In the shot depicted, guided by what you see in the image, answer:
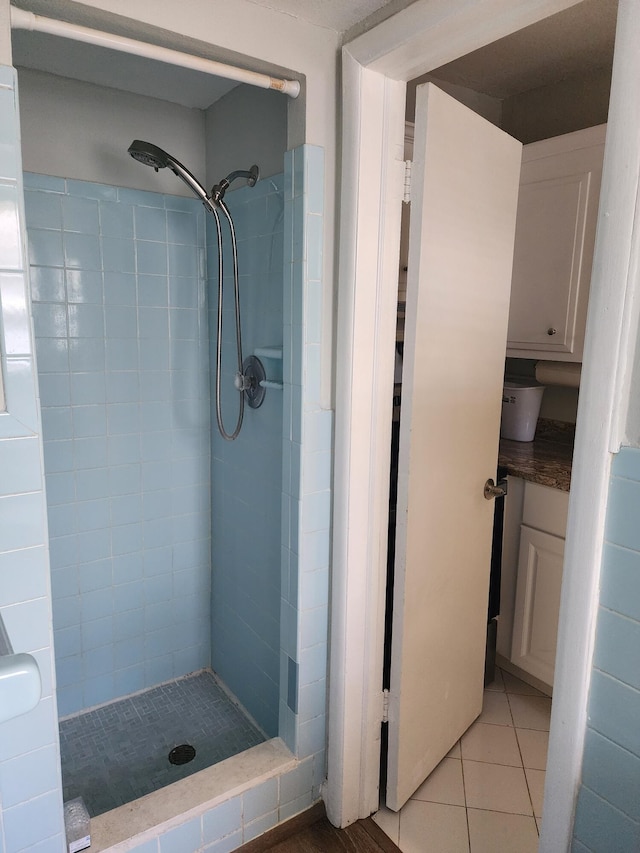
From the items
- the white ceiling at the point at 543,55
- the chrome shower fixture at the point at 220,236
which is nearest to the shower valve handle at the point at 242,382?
the chrome shower fixture at the point at 220,236

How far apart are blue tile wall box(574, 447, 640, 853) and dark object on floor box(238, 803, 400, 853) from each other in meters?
0.77

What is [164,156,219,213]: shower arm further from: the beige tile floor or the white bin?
the beige tile floor

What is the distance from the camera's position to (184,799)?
4.83 ft

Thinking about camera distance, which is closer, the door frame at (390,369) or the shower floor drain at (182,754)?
the door frame at (390,369)

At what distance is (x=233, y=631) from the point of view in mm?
2182

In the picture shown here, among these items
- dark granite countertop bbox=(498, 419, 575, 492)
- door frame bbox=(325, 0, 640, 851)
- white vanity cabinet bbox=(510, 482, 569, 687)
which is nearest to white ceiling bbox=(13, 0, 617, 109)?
door frame bbox=(325, 0, 640, 851)

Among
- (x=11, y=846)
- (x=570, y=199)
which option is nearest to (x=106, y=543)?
(x=11, y=846)

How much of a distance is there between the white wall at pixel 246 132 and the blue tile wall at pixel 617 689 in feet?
4.28

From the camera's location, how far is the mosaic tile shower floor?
179 cm

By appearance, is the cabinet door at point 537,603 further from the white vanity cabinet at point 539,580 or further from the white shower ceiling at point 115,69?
the white shower ceiling at point 115,69

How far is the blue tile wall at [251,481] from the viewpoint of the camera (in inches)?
71.3

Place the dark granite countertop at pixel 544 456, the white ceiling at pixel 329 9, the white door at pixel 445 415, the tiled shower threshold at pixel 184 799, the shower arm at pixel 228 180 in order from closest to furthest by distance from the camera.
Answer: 1. the white ceiling at pixel 329 9
2. the tiled shower threshold at pixel 184 799
3. the white door at pixel 445 415
4. the shower arm at pixel 228 180
5. the dark granite countertop at pixel 544 456

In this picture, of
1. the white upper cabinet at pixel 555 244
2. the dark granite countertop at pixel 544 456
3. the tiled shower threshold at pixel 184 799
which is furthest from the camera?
the white upper cabinet at pixel 555 244

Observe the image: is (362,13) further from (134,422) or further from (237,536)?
(237,536)
